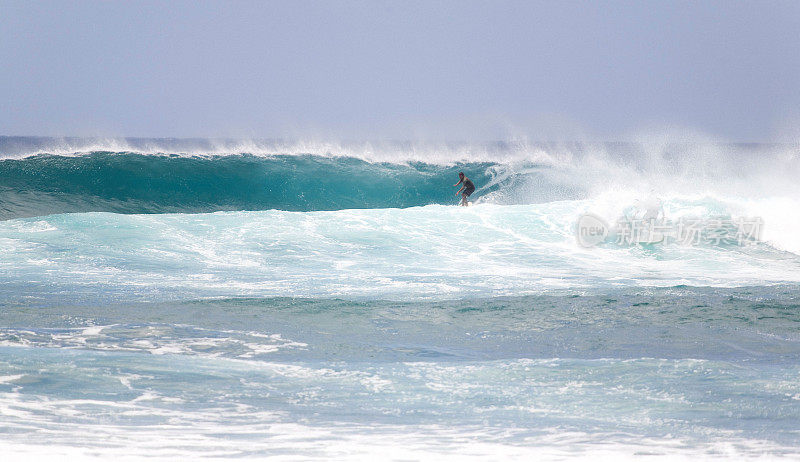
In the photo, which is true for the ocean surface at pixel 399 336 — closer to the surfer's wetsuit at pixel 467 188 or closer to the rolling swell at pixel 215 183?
the surfer's wetsuit at pixel 467 188

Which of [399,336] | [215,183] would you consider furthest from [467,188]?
[399,336]

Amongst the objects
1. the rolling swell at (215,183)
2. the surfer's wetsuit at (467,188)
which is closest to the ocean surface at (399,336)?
the surfer's wetsuit at (467,188)

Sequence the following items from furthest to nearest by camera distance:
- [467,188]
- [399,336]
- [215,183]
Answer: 1. [215,183]
2. [467,188]
3. [399,336]

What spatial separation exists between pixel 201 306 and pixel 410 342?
8.21 feet

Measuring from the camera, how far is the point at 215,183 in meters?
21.4

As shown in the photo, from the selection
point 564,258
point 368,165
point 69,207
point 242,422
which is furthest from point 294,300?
point 368,165

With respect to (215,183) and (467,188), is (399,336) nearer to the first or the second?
(467,188)

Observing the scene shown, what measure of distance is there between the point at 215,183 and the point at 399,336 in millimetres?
16158

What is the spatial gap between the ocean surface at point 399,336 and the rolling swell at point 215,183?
2760mm

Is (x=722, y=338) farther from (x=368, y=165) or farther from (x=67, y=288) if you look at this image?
(x=368, y=165)

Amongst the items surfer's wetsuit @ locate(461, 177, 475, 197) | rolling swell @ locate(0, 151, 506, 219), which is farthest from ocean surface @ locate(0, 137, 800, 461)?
rolling swell @ locate(0, 151, 506, 219)

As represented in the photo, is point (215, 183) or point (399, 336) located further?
point (215, 183)

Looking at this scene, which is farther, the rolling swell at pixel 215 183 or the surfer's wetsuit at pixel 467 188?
the rolling swell at pixel 215 183

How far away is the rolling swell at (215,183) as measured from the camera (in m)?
19.3
